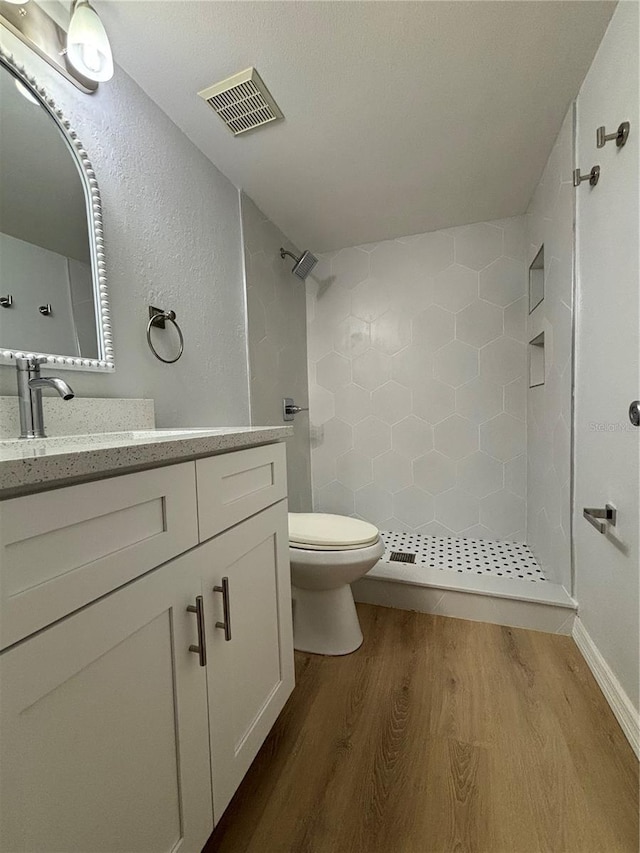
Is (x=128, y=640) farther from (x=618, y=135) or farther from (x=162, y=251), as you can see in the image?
(x=618, y=135)

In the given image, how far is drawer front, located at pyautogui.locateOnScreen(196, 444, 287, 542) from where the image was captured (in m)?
0.65

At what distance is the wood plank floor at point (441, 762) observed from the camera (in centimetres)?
74

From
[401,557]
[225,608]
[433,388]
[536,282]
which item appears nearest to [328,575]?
[225,608]

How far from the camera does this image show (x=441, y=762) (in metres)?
0.88

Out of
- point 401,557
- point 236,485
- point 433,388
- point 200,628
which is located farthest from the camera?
point 433,388

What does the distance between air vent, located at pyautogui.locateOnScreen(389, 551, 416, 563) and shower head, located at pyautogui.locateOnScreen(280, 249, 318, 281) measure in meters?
1.60

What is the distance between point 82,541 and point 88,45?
1.12 metres

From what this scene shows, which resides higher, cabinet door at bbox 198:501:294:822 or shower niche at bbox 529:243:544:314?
shower niche at bbox 529:243:544:314

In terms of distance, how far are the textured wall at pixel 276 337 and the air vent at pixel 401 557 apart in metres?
0.62

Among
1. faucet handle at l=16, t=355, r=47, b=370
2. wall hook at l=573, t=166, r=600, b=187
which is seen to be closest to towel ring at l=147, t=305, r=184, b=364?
faucet handle at l=16, t=355, r=47, b=370

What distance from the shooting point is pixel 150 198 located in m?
1.16

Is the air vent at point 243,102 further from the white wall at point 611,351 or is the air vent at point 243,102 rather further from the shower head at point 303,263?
the white wall at point 611,351

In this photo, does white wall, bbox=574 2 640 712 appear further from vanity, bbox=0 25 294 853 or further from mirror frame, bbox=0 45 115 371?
mirror frame, bbox=0 45 115 371

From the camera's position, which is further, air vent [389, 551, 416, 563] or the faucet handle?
air vent [389, 551, 416, 563]
